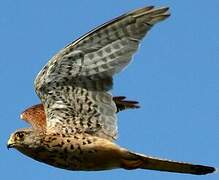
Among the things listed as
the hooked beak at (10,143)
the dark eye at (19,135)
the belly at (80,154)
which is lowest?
the belly at (80,154)

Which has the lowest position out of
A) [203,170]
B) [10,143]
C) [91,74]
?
[203,170]

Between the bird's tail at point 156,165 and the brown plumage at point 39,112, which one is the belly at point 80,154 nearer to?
the bird's tail at point 156,165

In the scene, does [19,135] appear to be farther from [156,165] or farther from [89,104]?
[156,165]

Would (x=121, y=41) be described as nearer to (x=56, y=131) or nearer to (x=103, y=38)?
(x=103, y=38)

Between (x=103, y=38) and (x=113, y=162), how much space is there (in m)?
2.00

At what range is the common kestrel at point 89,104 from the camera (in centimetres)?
1376

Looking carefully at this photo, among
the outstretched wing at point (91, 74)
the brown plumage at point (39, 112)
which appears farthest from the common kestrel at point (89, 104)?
the brown plumage at point (39, 112)

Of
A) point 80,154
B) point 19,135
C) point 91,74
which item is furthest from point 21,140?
point 91,74

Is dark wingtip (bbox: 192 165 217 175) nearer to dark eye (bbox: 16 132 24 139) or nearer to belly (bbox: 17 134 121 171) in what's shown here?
belly (bbox: 17 134 121 171)

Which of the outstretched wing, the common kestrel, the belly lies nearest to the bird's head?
the common kestrel

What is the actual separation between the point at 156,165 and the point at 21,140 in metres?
2.20

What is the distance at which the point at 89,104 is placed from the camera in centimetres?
1456

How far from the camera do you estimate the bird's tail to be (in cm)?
1405

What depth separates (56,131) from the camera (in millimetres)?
14383
